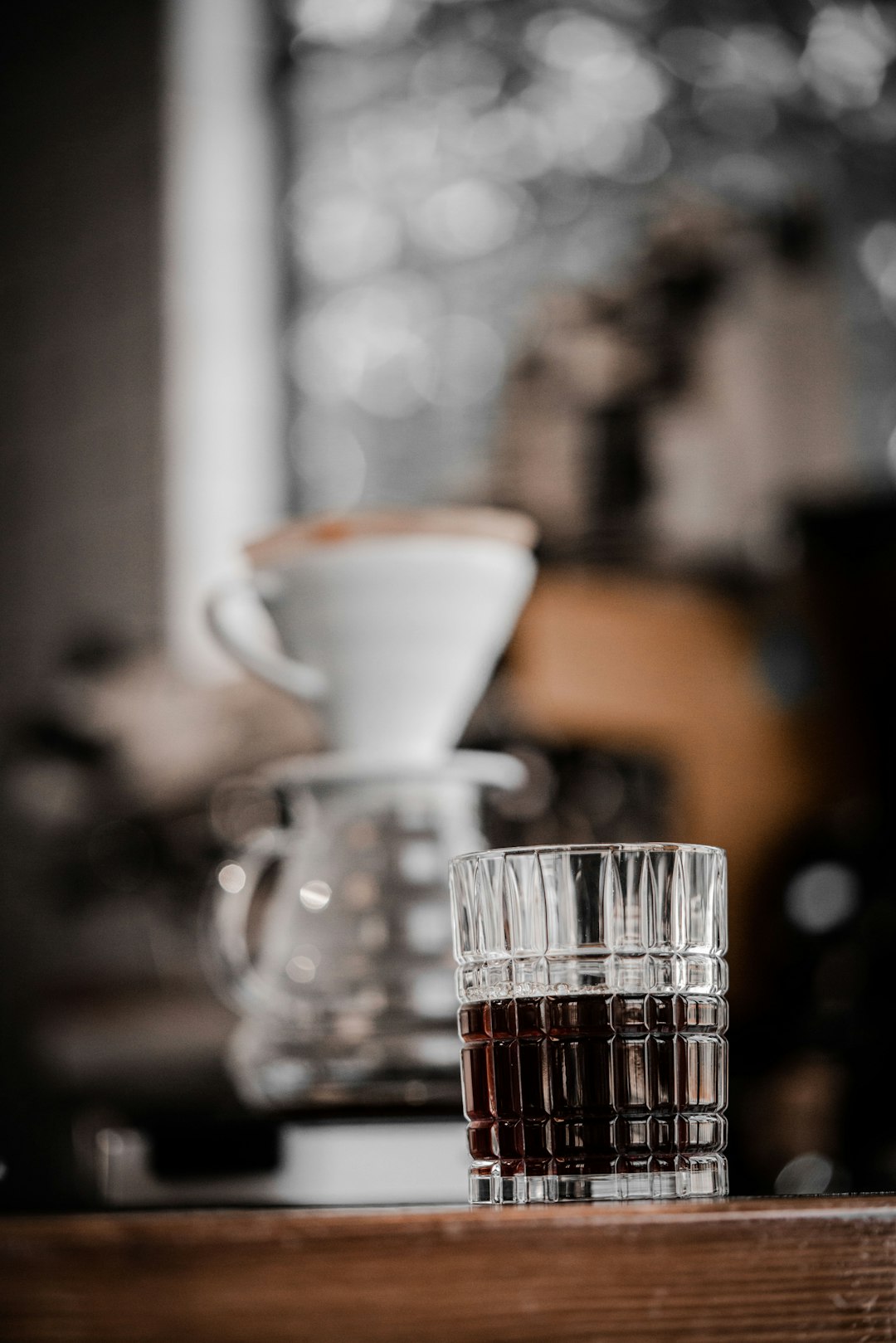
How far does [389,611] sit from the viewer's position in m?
0.69

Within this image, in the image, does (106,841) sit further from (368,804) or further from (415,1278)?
(415,1278)

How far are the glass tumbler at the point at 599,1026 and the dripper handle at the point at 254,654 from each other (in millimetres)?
329

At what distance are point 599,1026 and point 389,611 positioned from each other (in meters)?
0.33

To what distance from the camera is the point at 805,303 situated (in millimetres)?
2605

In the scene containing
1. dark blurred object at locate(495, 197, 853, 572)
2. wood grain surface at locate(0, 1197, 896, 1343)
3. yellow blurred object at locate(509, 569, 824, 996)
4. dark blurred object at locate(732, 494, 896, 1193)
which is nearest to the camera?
wood grain surface at locate(0, 1197, 896, 1343)

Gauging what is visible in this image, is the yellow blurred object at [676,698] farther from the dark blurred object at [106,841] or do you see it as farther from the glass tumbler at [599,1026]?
the glass tumbler at [599,1026]

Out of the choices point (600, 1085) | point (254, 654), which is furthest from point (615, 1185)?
point (254, 654)

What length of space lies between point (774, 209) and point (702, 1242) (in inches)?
101

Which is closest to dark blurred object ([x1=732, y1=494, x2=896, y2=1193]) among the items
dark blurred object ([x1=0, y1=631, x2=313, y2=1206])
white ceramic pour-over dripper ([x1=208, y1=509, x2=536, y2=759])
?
dark blurred object ([x1=0, y1=631, x2=313, y2=1206])

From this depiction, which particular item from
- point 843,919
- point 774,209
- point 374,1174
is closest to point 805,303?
point 774,209

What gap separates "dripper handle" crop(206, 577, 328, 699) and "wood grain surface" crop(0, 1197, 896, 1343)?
459 mm

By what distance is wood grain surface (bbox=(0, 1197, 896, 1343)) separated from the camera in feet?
0.86

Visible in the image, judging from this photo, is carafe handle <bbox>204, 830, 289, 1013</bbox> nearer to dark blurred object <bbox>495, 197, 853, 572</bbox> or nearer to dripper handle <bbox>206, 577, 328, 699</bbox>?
dripper handle <bbox>206, 577, 328, 699</bbox>

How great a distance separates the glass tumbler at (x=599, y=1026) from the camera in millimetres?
377
